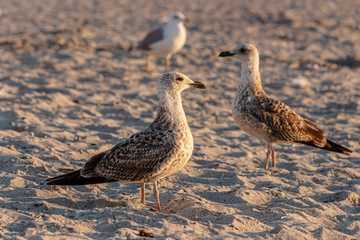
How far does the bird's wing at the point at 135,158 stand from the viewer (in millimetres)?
5191

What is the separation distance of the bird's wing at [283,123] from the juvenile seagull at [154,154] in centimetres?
180

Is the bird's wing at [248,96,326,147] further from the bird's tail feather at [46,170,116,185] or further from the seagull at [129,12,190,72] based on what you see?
the seagull at [129,12,190,72]

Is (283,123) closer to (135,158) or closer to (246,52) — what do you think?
(246,52)

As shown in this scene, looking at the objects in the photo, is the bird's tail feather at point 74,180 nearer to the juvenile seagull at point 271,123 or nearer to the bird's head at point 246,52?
the juvenile seagull at point 271,123

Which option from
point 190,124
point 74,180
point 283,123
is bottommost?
point 74,180

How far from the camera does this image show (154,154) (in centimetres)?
519

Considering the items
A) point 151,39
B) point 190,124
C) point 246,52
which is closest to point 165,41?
point 151,39

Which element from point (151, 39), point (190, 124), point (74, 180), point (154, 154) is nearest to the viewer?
point (154, 154)

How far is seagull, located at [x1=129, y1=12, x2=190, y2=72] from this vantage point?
12664 mm

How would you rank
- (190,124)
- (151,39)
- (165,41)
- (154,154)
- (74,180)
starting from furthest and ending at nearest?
1. (151,39)
2. (165,41)
3. (190,124)
4. (74,180)
5. (154,154)

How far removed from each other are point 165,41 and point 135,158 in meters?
7.82

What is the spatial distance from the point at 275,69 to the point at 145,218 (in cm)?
886

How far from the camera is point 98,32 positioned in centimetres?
1658

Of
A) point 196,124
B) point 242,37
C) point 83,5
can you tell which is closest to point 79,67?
point 196,124
